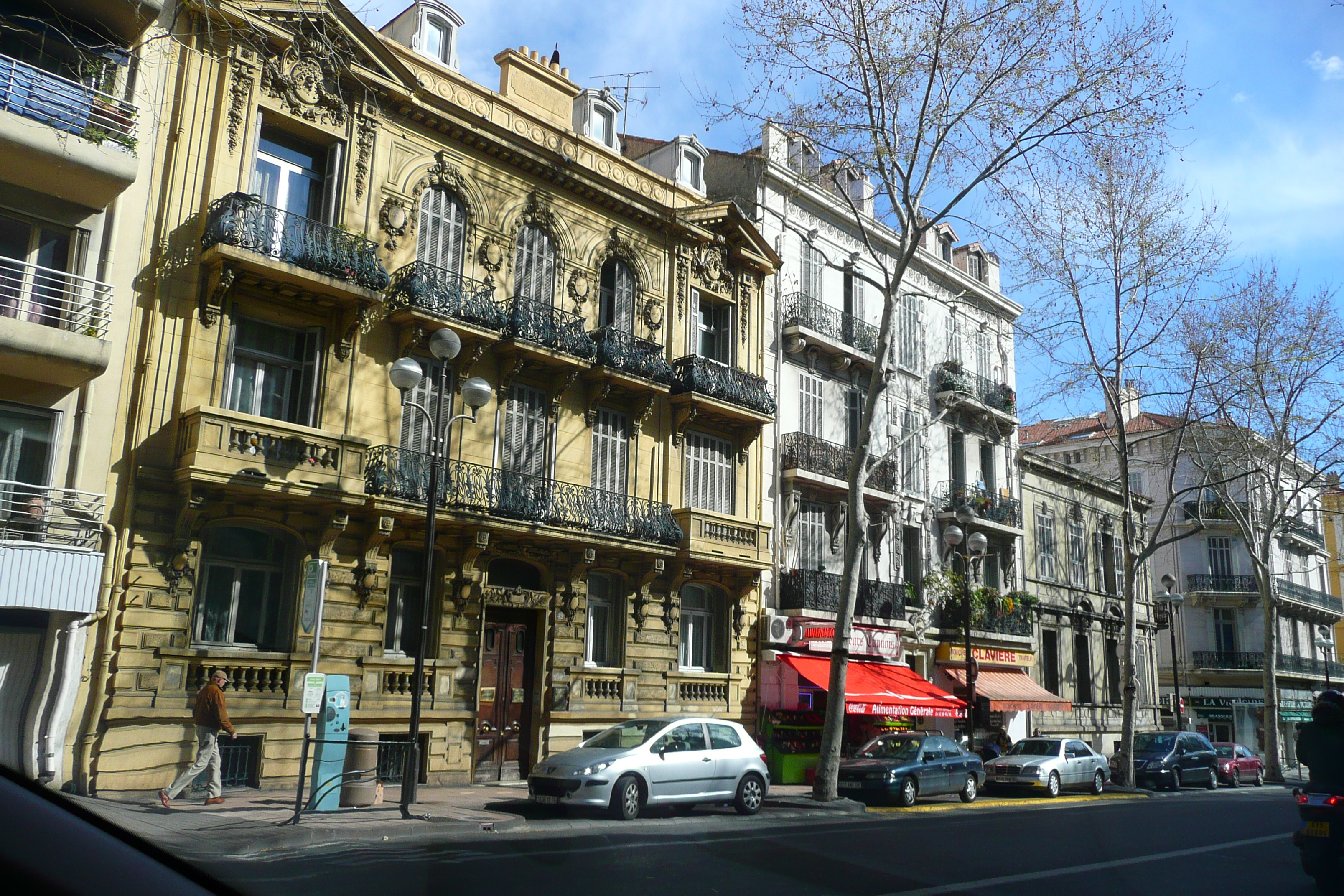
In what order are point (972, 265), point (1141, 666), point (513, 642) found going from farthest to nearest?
point (1141, 666), point (972, 265), point (513, 642)

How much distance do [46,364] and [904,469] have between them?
923 inches

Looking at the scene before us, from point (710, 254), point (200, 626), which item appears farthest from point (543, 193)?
point (200, 626)

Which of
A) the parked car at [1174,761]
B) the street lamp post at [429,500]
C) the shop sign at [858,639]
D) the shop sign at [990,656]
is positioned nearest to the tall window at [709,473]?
the shop sign at [858,639]

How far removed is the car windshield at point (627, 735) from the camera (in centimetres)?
1507

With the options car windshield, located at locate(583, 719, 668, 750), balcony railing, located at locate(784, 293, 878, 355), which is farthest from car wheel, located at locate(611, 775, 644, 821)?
balcony railing, located at locate(784, 293, 878, 355)

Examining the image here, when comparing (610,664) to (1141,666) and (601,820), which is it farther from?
(1141,666)

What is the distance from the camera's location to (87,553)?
14078mm

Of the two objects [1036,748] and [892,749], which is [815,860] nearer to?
[892,749]

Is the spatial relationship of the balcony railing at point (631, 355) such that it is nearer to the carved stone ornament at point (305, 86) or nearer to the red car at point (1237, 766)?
the carved stone ornament at point (305, 86)

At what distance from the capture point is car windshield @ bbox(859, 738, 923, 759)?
2033cm

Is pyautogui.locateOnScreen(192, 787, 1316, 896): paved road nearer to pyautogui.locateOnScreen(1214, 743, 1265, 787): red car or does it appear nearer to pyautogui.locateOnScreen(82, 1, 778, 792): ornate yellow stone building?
pyautogui.locateOnScreen(82, 1, 778, 792): ornate yellow stone building

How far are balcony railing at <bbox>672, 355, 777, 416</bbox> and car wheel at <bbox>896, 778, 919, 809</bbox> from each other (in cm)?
952

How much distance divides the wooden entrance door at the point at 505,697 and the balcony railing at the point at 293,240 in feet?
23.3

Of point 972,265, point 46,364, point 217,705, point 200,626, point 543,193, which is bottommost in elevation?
point 217,705
